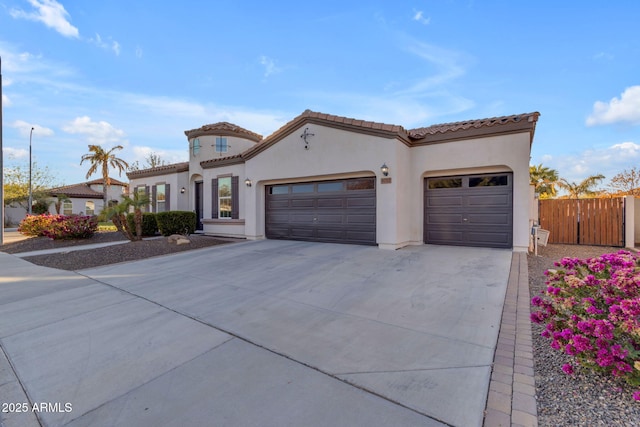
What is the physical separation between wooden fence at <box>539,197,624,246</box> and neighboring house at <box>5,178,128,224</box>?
109 feet

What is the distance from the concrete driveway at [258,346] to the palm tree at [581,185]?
67.7ft

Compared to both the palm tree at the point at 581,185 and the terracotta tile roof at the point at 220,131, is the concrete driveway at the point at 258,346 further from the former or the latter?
the palm tree at the point at 581,185

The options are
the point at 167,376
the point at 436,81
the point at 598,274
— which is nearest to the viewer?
the point at 167,376

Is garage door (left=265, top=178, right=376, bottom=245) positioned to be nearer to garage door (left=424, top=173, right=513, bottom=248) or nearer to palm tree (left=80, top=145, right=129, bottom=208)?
garage door (left=424, top=173, right=513, bottom=248)

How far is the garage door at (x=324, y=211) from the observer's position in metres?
10.2

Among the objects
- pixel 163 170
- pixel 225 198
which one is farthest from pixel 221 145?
pixel 163 170

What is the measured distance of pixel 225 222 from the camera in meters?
14.0

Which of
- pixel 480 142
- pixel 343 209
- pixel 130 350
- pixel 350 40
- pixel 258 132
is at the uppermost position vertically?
pixel 350 40

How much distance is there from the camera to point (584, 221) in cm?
1148

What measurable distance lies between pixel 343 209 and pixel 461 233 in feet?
13.1

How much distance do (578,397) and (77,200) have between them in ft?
132

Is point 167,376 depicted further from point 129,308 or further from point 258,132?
point 258,132

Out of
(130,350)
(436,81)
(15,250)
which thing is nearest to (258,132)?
(436,81)

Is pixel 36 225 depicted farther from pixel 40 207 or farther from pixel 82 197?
pixel 82 197
